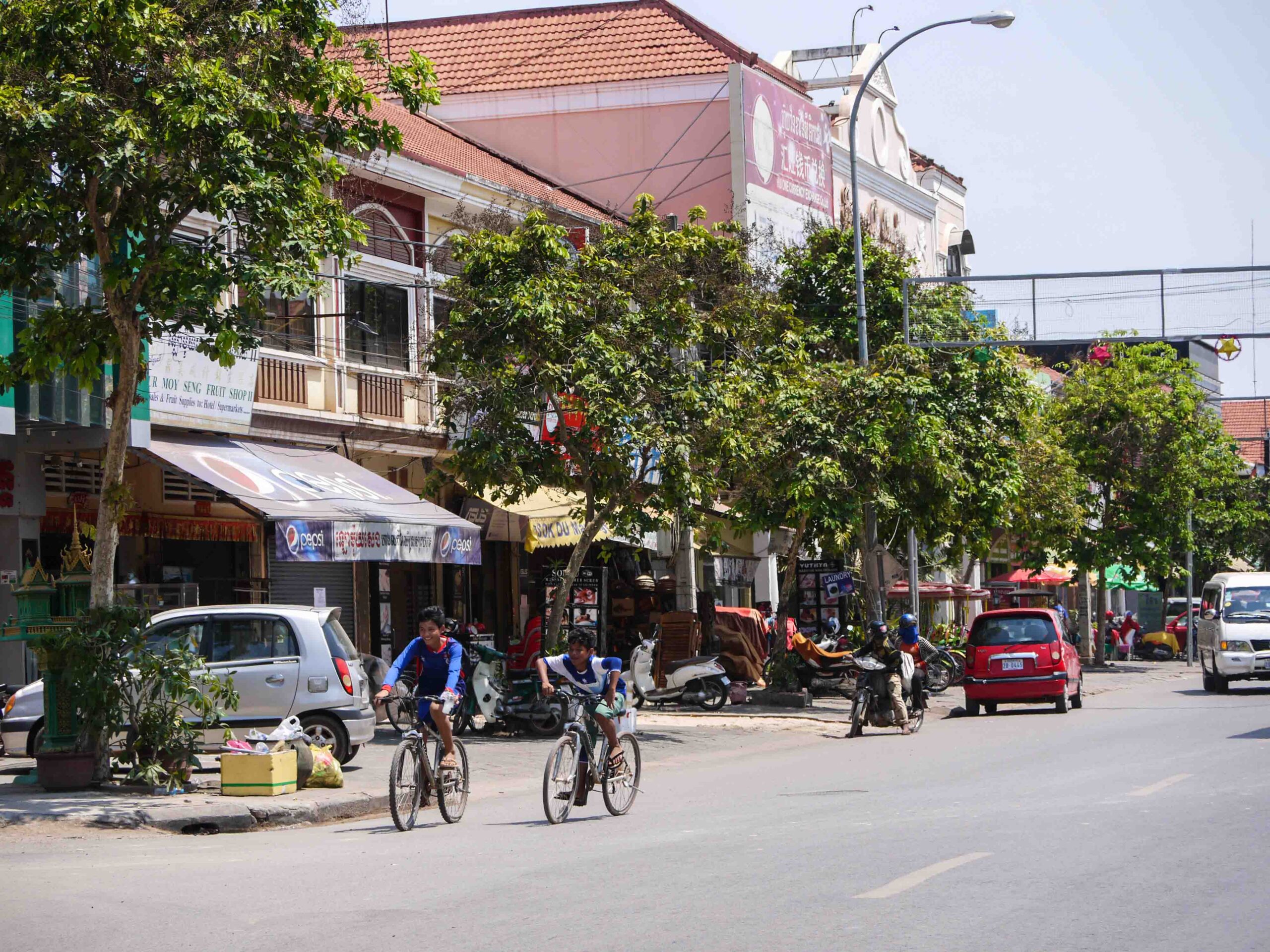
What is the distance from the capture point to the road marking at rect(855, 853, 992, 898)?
808cm

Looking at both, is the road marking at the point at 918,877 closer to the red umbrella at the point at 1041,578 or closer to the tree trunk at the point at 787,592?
the tree trunk at the point at 787,592

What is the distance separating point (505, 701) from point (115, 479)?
24.0 feet

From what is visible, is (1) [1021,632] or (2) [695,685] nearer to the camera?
(1) [1021,632]

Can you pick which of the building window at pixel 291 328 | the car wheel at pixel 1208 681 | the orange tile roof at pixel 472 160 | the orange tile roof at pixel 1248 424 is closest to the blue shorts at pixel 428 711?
the building window at pixel 291 328

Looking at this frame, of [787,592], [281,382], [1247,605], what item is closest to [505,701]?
[281,382]

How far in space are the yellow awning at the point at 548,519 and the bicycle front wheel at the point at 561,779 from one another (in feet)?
41.6

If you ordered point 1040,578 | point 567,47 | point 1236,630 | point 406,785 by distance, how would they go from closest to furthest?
point 406,785 → point 1236,630 → point 567,47 → point 1040,578

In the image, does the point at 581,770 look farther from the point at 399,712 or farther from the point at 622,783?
the point at 399,712

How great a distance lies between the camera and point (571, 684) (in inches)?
486

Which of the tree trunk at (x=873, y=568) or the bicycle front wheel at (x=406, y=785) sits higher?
the tree trunk at (x=873, y=568)

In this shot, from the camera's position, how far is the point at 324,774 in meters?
14.4

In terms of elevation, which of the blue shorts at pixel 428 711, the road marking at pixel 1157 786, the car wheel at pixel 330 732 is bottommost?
the road marking at pixel 1157 786

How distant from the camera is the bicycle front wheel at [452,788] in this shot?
12258mm

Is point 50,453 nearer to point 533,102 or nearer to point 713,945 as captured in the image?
point 713,945
